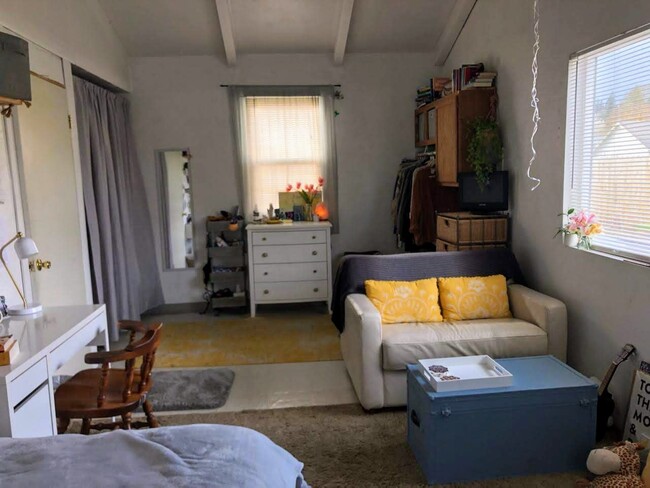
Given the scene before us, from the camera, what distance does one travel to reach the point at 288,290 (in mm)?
4742

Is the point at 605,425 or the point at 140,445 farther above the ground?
the point at 140,445

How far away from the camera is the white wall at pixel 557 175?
8.07 ft

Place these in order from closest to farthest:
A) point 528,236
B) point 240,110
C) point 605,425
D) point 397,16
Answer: point 605,425, point 528,236, point 397,16, point 240,110

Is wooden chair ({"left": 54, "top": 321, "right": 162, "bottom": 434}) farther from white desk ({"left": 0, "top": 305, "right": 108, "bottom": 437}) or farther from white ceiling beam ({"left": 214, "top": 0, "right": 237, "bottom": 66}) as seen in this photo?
white ceiling beam ({"left": 214, "top": 0, "right": 237, "bottom": 66})

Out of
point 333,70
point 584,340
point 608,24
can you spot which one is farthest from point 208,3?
point 584,340

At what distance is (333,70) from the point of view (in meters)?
4.93

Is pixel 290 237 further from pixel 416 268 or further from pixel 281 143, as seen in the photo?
pixel 416 268

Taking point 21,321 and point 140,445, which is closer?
point 140,445

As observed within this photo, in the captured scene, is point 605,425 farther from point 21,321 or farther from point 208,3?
point 208,3

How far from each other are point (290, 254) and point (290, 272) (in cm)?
18

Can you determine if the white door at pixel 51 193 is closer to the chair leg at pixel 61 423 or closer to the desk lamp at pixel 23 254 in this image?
the desk lamp at pixel 23 254

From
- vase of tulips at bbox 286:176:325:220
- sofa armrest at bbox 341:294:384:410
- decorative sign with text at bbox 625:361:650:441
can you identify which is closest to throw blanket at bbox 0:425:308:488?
sofa armrest at bbox 341:294:384:410

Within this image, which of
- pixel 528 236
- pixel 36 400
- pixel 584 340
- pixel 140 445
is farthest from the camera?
pixel 528 236

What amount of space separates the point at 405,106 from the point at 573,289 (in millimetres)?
2819
